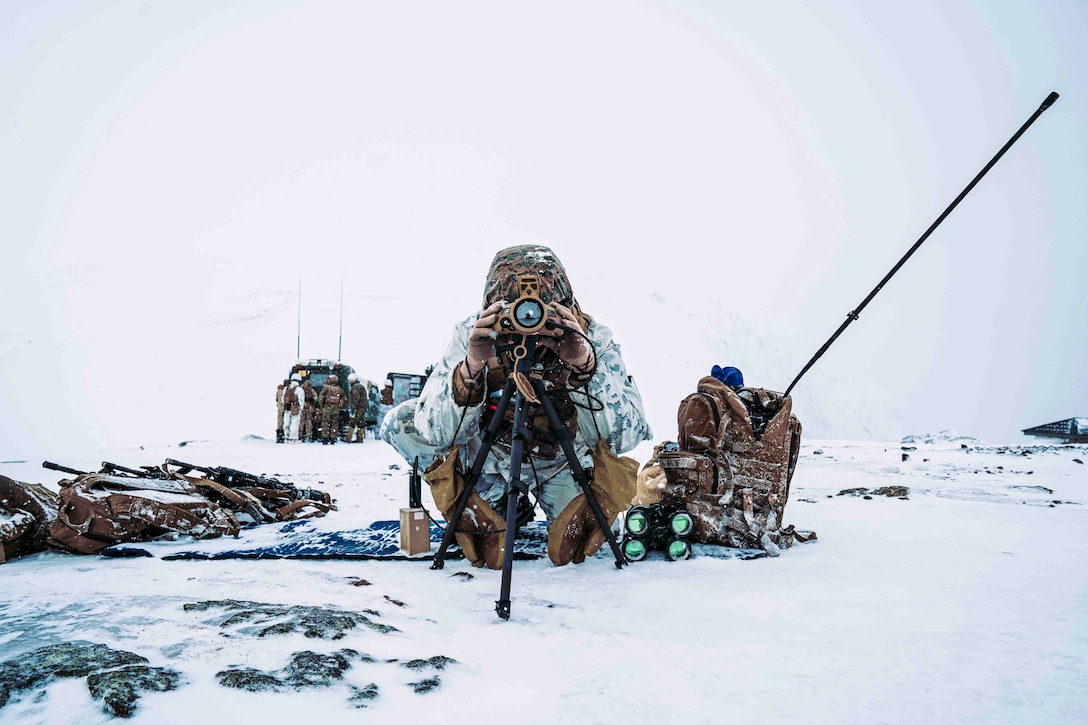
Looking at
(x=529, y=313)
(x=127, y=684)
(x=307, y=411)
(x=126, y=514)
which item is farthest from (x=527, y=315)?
(x=307, y=411)

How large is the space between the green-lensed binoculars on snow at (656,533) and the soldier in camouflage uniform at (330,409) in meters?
12.2

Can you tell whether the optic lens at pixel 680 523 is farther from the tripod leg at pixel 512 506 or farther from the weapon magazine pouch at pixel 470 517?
the tripod leg at pixel 512 506

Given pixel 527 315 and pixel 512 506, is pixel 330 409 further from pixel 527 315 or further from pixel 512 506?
pixel 512 506

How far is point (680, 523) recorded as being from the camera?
3.28m

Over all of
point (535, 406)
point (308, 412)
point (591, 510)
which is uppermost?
point (308, 412)

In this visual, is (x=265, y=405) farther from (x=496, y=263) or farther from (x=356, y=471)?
(x=496, y=263)

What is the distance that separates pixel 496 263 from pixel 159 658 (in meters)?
2.43

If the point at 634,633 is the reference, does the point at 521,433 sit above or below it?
above

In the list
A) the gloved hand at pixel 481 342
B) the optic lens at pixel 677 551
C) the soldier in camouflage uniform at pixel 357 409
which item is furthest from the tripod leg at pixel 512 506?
the soldier in camouflage uniform at pixel 357 409

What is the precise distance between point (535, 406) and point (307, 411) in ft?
42.1

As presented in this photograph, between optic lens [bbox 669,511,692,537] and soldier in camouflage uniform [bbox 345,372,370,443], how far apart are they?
43.1 ft

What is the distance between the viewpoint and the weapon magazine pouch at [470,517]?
3.04 m

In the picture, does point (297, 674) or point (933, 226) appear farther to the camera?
point (933, 226)

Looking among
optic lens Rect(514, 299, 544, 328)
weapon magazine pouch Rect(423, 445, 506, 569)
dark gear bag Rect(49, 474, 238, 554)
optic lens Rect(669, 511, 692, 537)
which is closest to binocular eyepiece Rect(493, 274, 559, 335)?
optic lens Rect(514, 299, 544, 328)
